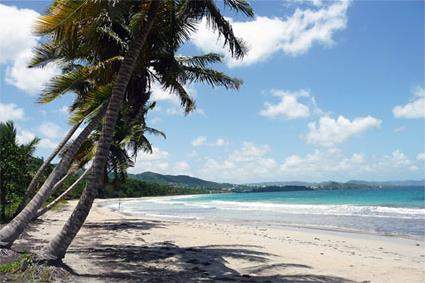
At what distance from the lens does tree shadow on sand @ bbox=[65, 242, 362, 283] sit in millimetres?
8250

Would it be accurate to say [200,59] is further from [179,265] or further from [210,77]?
[179,265]

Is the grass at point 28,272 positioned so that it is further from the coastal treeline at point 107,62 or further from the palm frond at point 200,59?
the palm frond at point 200,59

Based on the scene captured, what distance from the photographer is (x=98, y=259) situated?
977 cm

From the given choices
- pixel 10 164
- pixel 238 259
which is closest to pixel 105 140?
pixel 238 259

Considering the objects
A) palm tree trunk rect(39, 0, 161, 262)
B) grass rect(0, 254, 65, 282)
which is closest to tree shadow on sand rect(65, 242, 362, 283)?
grass rect(0, 254, 65, 282)

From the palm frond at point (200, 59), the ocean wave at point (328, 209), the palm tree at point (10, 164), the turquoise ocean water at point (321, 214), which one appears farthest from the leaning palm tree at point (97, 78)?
the ocean wave at point (328, 209)

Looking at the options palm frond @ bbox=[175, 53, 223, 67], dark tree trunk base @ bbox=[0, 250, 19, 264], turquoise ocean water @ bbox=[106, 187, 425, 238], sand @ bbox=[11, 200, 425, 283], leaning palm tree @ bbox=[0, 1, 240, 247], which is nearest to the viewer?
dark tree trunk base @ bbox=[0, 250, 19, 264]

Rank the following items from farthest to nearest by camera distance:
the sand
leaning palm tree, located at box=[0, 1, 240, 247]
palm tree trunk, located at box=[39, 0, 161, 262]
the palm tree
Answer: the palm tree, leaning palm tree, located at box=[0, 1, 240, 247], the sand, palm tree trunk, located at box=[39, 0, 161, 262]

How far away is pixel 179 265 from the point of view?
9602 millimetres

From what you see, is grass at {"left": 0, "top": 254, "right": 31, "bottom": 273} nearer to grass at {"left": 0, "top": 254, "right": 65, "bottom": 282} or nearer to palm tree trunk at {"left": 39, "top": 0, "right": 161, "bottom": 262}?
grass at {"left": 0, "top": 254, "right": 65, "bottom": 282}

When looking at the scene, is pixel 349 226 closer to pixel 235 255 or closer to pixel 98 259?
pixel 235 255

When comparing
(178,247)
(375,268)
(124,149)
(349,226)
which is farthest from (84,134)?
(349,226)

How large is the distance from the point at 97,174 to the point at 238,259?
4437mm

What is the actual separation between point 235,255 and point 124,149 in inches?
442
